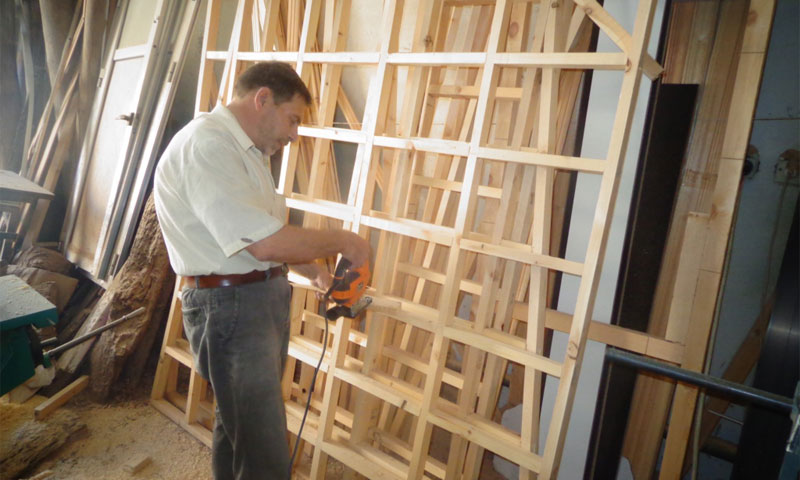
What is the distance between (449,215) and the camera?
2170mm

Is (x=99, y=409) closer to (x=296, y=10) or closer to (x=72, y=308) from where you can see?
(x=72, y=308)

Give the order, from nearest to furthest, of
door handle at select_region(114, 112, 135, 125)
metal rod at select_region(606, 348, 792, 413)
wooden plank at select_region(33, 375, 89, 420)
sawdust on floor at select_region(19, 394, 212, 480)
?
metal rod at select_region(606, 348, 792, 413)
sawdust on floor at select_region(19, 394, 212, 480)
wooden plank at select_region(33, 375, 89, 420)
door handle at select_region(114, 112, 135, 125)

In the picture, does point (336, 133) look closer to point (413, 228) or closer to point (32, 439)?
point (413, 228)

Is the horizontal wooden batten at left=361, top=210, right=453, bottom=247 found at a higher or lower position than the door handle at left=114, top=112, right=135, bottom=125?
lower

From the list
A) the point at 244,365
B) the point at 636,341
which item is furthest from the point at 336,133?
the point at 636,341

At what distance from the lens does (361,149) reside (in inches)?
72.1

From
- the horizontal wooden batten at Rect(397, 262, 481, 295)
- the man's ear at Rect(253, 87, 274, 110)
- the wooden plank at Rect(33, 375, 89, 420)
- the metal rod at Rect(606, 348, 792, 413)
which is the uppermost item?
the man's ear at Rect(253, 87, 274, 110)

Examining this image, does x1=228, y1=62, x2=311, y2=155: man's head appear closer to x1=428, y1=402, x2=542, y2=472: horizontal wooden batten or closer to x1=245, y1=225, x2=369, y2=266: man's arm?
x1=245, y1=225, x2=369, y2=266: man's arm

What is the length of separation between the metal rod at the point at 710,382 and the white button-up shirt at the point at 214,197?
1124 mm

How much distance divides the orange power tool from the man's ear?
26.2 inches

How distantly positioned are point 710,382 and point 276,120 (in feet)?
5.28

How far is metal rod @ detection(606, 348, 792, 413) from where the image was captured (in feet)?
3.18

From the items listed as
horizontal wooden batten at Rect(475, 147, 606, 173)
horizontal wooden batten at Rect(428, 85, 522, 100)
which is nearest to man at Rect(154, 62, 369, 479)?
horizontal wooden batten at Rect(475, 147, 606, 173)

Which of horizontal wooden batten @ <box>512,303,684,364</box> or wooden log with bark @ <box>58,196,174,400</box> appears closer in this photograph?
horizontal wooden batten @ <box>512,303,684,364</box>
